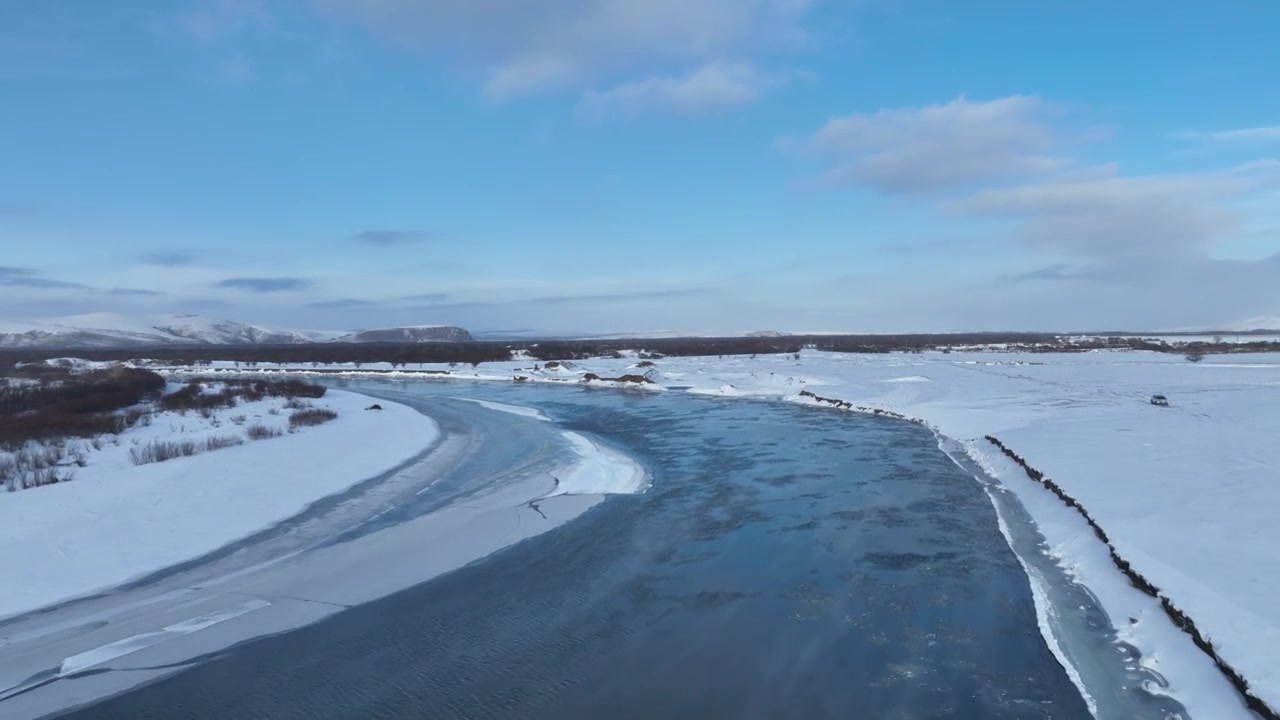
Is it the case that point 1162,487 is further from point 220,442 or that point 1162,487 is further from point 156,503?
point 220,442

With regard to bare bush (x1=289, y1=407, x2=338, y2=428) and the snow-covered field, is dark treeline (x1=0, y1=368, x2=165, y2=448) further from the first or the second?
the snow-covered field

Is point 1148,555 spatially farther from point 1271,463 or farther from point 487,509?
point 487,509

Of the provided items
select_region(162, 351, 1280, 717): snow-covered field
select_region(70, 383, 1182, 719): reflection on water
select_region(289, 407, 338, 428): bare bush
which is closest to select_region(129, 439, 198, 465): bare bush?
select_region(289, 407, 338, 428): bare bush

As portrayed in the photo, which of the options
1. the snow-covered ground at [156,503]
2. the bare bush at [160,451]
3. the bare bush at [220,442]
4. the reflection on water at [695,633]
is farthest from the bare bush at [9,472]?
the reflection on water at [695,633]

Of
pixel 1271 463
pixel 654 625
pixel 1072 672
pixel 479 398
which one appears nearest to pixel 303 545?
pixel 654 625

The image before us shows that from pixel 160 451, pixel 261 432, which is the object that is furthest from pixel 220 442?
pixel 261 432

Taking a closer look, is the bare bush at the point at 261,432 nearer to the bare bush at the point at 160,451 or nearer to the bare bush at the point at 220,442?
the bare bush at the point at 220,442

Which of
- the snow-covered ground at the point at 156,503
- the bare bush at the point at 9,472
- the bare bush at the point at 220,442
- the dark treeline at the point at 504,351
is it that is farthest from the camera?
the dark treeline at the point at 504,351
